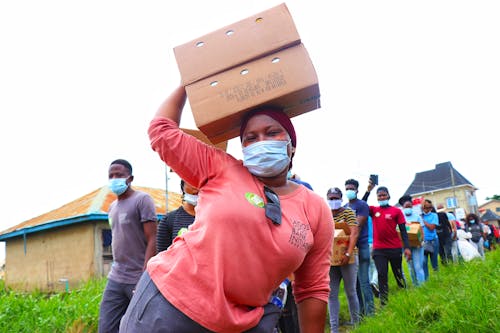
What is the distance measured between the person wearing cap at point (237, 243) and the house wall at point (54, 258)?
531 inches

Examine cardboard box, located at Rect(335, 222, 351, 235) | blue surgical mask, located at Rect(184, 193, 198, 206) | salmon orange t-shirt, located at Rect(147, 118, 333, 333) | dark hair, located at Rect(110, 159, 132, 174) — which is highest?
dark hair, located at Rect(110, 159, 132, 174)

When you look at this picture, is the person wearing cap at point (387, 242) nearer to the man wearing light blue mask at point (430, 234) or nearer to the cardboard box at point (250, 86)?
the man wearing light blue mask at point (430, 234)

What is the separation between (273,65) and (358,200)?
16.1 feet

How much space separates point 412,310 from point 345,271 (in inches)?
56.5

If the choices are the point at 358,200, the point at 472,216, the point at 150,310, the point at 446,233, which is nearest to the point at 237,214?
the point at 150,310

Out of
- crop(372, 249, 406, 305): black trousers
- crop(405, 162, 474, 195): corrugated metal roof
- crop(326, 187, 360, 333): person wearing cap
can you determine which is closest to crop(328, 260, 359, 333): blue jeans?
crop(326, 187, 360, 333): person wearing cap

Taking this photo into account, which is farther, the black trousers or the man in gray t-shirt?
the black trousers

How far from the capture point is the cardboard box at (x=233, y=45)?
5.91ft

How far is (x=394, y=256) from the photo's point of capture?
6.38 metres

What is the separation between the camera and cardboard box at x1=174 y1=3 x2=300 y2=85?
5.91ft

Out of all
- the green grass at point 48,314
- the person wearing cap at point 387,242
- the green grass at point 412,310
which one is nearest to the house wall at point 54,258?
the green grass at point 412,310

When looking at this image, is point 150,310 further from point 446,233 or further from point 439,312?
point 446,233

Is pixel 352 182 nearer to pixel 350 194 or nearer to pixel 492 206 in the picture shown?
pixel 350 194

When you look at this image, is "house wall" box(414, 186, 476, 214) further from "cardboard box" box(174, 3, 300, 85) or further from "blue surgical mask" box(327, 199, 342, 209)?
"cardboard box" box(174, 3, 300, 85)
